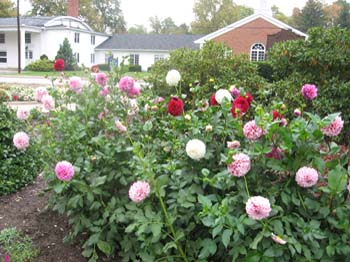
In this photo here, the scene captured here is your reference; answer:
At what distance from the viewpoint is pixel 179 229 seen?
2240 mm

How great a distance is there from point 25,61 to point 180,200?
110 ft

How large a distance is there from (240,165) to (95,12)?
54823mm

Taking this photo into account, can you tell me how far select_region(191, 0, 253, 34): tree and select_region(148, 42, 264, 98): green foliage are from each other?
4353 centimetres

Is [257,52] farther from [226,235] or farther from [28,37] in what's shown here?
[226,235]

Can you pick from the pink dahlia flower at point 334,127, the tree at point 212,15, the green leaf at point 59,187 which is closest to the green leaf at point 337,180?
the pink dahlia flower at point 334,127

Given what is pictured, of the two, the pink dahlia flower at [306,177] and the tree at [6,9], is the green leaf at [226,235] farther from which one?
the tree at [6,9]

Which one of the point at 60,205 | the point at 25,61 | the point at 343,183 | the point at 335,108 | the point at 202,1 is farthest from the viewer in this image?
the point at 202,1

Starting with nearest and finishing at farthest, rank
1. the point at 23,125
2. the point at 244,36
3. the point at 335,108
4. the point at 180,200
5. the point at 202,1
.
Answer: the point at 180,200 → the point at 23,125 → the point at 335,108 → the point at 244,36 → the point at 202,1

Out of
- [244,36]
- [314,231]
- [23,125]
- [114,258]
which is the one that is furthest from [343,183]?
[244,36]

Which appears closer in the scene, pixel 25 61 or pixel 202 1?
pixel 25 61

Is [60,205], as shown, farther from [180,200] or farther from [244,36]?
[244,36]

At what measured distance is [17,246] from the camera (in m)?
2.70

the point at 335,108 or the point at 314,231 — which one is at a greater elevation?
the point at 335,108

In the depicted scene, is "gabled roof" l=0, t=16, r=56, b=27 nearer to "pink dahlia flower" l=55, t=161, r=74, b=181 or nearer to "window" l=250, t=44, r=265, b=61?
"window" l=250, t=44, r=265, b=61
